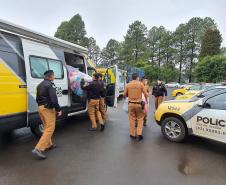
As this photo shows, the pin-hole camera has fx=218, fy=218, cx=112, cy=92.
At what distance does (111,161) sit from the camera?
4.29 metres

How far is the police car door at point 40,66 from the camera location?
4.86m

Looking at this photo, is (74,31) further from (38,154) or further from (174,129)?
(38,154)

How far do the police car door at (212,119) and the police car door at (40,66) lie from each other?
11.4 feet

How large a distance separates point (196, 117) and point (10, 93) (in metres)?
4.05

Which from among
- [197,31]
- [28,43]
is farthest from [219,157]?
[197,31]

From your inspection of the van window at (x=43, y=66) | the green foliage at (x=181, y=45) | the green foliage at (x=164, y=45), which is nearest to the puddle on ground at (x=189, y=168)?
the van window at (x=43, y=66)

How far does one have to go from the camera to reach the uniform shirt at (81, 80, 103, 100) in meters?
6.42

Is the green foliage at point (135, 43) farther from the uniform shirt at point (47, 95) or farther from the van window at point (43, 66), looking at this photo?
the uniform shirt at point (47, 95)

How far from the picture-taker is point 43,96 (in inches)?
168

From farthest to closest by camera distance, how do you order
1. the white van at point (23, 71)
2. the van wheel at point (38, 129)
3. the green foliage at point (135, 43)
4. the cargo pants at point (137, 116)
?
the green foliage at point (135, 43) < the cargo pants at point (137, 116) < the van wheel at point (38, 129) < the white van at point (23, 71)

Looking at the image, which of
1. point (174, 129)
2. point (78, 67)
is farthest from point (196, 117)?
point (78, 67)

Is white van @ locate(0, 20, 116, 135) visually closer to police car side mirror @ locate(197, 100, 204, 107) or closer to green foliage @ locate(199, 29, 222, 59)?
police car side mirror @ locate(197, 100, 204, 107)

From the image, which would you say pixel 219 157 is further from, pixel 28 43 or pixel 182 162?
pixel 28 43

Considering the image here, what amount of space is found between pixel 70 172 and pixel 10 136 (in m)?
2.82
